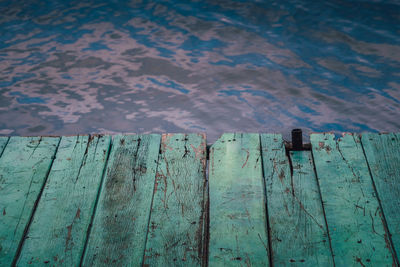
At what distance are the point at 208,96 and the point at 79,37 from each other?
2392 millimetres

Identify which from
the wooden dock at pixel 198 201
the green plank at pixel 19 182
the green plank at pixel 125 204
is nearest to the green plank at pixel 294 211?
the wooden dock at pixel 198 201

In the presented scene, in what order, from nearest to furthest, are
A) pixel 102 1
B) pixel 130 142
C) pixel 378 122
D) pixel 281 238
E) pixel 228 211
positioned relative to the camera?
pixel 281 238, pixel 228 211, pixel 130 142, pixel 378 122, pixel 102 1

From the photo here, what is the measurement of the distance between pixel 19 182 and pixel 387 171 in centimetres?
163

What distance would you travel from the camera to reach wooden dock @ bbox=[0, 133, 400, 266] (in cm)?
162

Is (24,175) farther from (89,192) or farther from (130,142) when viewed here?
(130,142)

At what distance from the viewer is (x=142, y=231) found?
5.61 ft

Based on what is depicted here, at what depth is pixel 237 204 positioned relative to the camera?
5.95 feet

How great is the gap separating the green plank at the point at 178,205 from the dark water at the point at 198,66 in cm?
231

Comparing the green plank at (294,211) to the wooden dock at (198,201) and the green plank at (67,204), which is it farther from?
the green plank at (67,204)

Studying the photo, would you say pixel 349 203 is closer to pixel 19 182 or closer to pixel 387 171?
pixel 387 171

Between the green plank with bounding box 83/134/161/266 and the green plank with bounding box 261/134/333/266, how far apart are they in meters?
0.51

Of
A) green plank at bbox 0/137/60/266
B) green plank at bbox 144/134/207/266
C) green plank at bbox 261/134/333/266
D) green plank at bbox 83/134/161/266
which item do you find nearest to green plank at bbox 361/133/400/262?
green plank at bbox 261/134/333/266

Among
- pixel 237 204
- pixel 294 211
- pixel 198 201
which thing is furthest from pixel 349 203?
pixel 198 201

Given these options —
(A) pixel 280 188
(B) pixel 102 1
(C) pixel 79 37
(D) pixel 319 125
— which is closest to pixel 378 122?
(D) pixel 319 125
